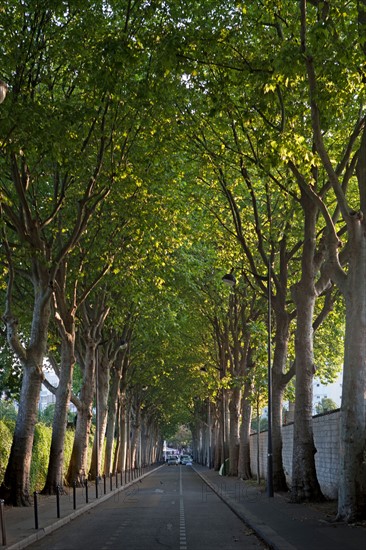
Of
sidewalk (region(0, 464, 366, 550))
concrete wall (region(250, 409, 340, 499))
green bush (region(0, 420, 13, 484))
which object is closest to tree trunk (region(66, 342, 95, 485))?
sidewalk (region(0, 464, 366, 550))

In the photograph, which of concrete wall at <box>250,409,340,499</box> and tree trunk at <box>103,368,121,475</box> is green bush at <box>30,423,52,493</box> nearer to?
concrete wall at <box>250,409,340,499</box>

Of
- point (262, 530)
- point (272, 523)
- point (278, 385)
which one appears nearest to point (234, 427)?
point (278, 385)

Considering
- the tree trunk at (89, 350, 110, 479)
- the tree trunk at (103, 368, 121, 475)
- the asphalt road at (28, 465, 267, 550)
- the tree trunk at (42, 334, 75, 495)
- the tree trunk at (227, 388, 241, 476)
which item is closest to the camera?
the asphalt road at (28, 465, 267, 550)

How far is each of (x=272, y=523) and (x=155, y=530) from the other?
270 centimetres

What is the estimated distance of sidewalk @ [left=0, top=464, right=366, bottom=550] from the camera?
40.1 feet

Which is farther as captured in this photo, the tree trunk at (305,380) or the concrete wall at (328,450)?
the concrete wall at (328,450)

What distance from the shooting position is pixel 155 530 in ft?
54.0

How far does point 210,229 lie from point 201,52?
13.3m

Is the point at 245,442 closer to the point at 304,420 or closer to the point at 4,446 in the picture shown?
the point at 4,446

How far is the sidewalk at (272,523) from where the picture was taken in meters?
12.2

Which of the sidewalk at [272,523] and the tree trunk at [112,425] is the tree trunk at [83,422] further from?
the tree trunk at [112,425]

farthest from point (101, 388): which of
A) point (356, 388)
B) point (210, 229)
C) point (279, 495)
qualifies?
point (356, 388)

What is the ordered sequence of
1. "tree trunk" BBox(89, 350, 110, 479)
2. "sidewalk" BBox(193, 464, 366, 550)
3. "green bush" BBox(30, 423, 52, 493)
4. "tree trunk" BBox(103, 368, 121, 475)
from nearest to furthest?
1. "sidewalk" BBox(193, 464, 366, 550)
2. "green bush" BBox(30, 423, 52, 493)
3. "tree trunk" BBox(89, 350, 110, 479)
4. "tree trunk" BBox(103, 368, 121, 475)

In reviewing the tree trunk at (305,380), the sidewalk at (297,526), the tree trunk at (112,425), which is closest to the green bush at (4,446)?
the sidewalk at (297,526)
